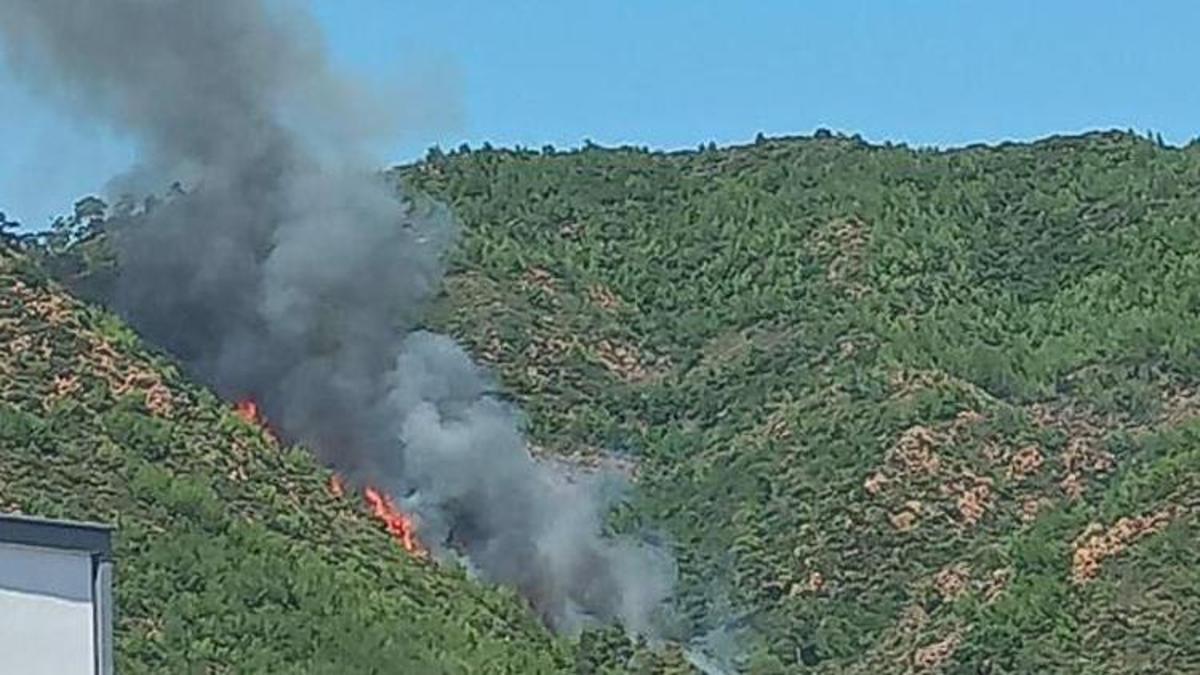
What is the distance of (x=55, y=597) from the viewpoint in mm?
18281

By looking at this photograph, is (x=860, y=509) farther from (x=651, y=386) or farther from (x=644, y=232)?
(x=644, y=232)

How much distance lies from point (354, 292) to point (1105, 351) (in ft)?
58.7

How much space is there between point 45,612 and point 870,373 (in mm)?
56447

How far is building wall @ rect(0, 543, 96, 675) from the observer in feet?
59.1

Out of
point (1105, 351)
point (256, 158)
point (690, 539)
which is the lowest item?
point (690, 539)

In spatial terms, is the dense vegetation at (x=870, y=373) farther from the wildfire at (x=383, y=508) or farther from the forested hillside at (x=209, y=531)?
the wildfire at (x=383, y=508)

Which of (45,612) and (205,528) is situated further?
(205,528)

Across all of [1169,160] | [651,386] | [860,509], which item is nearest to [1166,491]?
[860,509]

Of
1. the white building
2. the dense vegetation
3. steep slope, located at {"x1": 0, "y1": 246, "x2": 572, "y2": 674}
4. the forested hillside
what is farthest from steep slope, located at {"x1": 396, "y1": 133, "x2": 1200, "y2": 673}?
the white building

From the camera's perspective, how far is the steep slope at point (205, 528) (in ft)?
164

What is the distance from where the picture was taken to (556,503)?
6719 cm

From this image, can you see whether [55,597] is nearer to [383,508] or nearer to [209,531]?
[209,531]

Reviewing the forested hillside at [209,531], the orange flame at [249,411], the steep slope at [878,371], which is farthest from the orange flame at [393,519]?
the steep slope at [878,371]

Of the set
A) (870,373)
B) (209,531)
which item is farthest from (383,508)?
(870,373)
